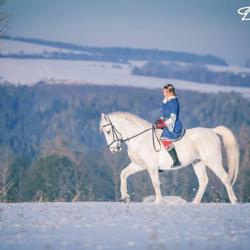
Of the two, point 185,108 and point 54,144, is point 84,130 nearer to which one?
point 185,108

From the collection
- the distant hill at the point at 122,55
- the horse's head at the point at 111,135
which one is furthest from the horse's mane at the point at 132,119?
the distant hill at the point at 122,55

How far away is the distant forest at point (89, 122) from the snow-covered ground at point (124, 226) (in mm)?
59813

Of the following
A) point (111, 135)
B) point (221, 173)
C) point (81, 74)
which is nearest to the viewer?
point (111, 135)

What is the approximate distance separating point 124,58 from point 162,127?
140m

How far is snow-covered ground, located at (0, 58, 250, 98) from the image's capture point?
150m

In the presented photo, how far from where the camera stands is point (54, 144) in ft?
334

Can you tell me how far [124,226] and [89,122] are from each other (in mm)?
132597

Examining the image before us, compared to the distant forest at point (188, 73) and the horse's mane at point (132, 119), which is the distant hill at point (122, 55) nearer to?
the distant forest at point (188, 73)

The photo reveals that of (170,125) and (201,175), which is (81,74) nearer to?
(201,175)

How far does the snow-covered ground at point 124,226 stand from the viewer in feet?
39.1

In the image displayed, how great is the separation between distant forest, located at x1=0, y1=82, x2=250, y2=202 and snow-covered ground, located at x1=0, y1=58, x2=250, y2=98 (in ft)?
5.14

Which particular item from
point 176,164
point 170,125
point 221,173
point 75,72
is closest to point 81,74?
point 75,72

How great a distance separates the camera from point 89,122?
14612cm

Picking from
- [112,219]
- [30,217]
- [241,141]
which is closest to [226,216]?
[112,219]
